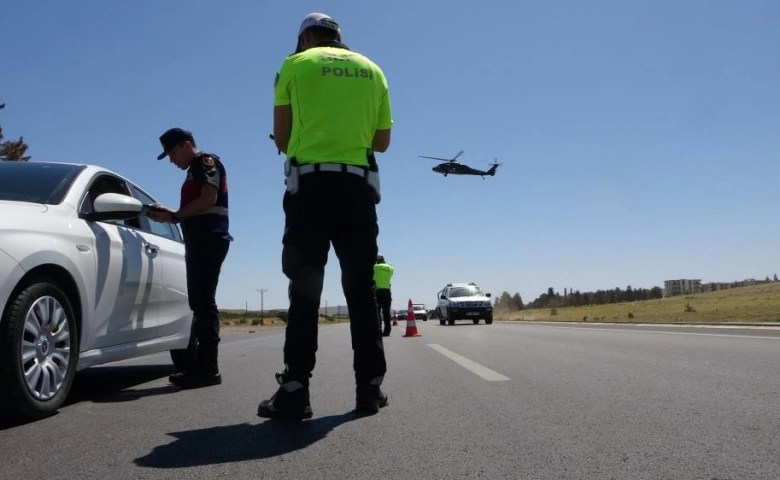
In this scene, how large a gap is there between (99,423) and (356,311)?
1.52 m

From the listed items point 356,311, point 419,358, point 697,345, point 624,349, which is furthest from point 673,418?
point 697,345

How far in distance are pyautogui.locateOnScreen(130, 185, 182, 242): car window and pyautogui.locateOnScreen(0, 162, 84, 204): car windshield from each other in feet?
2.83

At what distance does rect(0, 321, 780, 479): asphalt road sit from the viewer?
2789 millimetres

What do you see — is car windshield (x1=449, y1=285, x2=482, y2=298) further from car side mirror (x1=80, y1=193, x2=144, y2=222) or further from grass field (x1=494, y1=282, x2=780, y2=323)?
car side mirror (x1=80, y1=193, x2=144, y2=222)

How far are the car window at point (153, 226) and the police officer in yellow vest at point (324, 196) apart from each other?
2.20 meters

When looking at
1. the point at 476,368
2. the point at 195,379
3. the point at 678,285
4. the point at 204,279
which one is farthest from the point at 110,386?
the point at 678,285

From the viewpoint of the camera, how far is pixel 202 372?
5.42 meters

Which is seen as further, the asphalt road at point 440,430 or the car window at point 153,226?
the car window at point 153,226

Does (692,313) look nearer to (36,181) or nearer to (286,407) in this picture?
(286,407)

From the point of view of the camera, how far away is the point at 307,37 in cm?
408

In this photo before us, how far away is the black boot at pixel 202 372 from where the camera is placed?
540 cm

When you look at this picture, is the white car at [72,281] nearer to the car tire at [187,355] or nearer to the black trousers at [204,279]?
the car tire at [187,355]

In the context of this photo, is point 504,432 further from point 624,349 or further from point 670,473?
point 624,349

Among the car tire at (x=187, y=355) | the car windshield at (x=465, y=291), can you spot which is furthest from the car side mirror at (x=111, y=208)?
the car windshield at (x=465, y=291)
